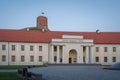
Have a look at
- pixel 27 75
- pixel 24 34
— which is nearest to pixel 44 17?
pixel 24 34

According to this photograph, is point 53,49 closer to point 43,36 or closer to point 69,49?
point 69,49

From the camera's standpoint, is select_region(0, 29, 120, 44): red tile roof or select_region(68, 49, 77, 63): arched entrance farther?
select_region(68, 49, 77, 63): arched entrance

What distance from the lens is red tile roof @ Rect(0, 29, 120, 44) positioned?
62.8 m

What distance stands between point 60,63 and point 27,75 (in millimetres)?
35816

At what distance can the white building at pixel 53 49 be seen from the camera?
61781mm

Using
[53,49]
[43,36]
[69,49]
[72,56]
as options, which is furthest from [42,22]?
[69,49]

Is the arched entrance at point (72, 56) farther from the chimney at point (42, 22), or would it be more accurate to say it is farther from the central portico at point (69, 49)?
the chimney at point (42, 22)

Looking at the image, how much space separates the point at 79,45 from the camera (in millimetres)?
63188

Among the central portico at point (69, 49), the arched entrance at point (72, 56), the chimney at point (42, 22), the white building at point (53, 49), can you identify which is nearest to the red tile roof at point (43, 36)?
the white building at point (53, 49)

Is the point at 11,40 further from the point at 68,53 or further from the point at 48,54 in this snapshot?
the point at 68,53

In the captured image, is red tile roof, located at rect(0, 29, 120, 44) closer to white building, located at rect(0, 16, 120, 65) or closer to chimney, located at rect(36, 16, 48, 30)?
white building, located at rect(0, 16, 120, 65)

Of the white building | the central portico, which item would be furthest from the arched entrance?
the central portico

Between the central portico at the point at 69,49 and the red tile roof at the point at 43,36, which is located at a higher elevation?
the red tile roof at the point at 43,36

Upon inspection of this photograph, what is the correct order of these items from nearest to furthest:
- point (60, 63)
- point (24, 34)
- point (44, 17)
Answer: point (60, 63), point (24, 34), point (44, 17)
